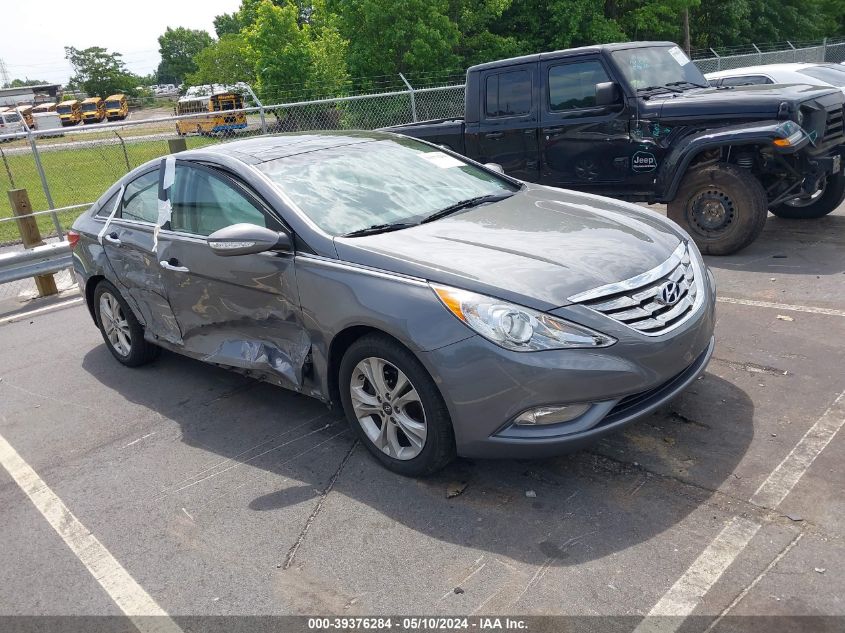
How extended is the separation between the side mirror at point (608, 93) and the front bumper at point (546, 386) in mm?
4407

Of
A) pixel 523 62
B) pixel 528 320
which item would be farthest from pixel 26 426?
pixel 523 62

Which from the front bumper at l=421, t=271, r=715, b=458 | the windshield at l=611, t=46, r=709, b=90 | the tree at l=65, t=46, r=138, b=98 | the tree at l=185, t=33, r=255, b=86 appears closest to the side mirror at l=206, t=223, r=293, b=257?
the front bumper at l=421, t=271, r=715, b=458

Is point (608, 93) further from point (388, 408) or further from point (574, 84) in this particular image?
point (388, 408)

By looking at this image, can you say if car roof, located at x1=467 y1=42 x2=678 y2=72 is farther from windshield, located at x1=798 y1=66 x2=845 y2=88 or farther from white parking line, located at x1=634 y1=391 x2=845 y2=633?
white parking line, located at x1=634 y1=391 x2=845 y2=633

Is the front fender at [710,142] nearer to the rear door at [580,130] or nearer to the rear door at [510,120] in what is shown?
the rear door at [580,130]

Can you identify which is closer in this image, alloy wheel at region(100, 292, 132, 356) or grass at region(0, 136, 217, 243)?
alloy wheel at region(100, 292, 132, 356)

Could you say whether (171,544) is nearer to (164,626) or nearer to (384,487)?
(164,626)

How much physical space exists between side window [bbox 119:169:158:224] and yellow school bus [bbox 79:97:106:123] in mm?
61313

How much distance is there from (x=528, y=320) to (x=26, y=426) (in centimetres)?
366

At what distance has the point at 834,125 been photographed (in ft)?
23.2

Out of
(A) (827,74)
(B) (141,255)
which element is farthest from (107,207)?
(A) (827,74)

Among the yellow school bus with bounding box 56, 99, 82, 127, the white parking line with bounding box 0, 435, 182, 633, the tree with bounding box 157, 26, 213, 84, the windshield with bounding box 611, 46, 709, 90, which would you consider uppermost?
the tree with bounding box 157, 26, 213, 84

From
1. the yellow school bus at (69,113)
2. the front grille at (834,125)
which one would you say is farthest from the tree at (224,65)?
the front grille at (834,125)

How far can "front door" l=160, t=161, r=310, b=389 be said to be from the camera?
4086 mm
